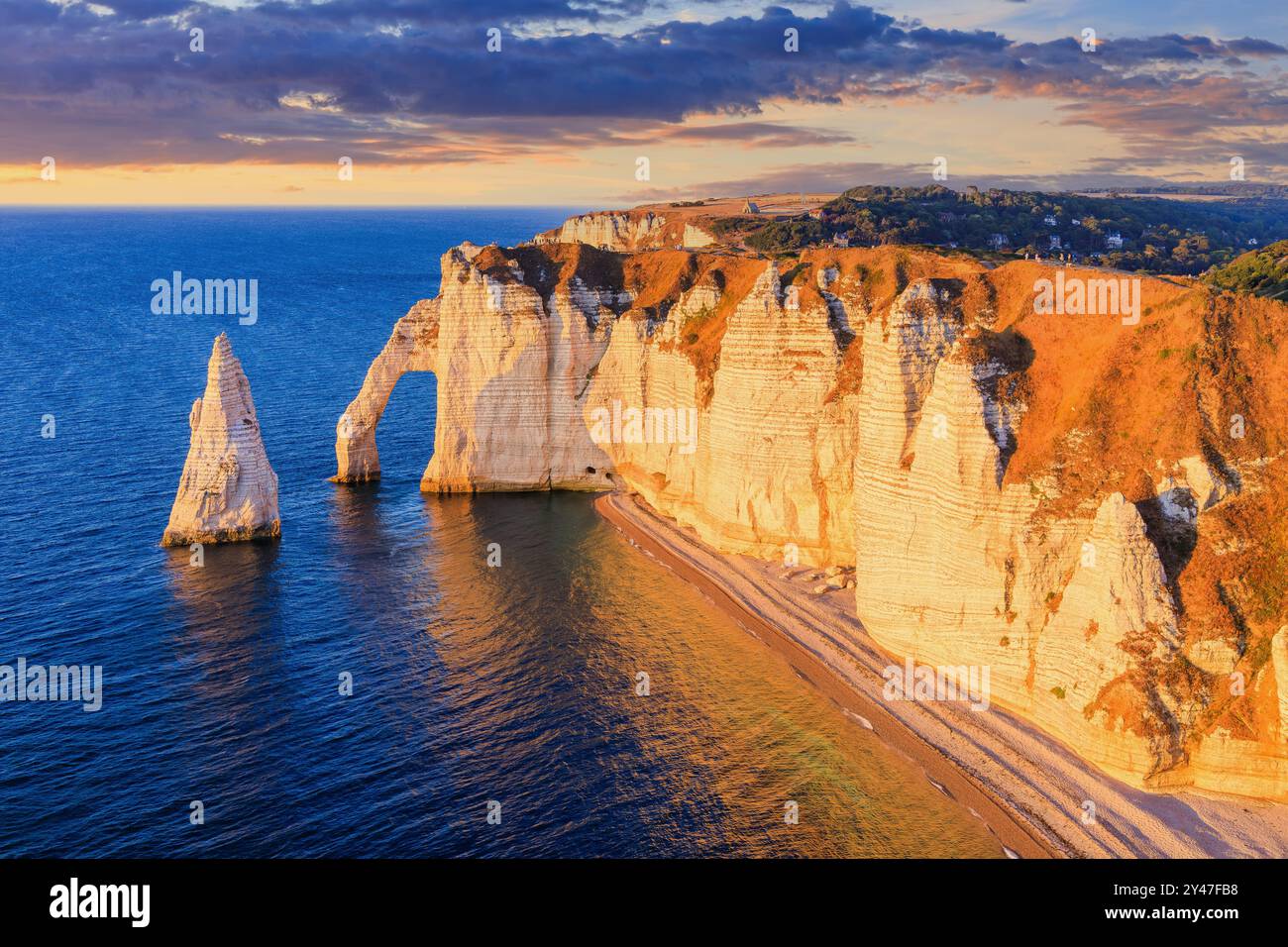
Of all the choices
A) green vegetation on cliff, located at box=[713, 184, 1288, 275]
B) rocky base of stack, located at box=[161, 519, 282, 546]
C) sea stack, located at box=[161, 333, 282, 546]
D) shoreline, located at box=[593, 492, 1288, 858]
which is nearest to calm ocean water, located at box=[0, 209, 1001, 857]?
rocky base of stack, located at box=[161, 519, 282, 546]

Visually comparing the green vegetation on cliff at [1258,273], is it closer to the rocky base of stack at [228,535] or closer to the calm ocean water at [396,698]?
the calm ocean water at [396,698]

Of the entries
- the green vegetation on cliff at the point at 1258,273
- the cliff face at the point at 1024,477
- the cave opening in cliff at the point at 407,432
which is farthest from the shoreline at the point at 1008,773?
the green vegetation on cliff at the point at 1258,273

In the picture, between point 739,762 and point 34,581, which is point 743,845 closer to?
point 739,762

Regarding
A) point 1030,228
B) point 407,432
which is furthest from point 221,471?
point 1030,228

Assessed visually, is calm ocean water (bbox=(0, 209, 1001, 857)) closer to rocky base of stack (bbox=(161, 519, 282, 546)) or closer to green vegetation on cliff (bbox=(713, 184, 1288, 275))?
rocky base of stack (bbox=(161, 519, 282, 546))

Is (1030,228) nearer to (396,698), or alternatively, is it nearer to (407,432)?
(407,432)

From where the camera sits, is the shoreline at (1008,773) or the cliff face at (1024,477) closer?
the shoreline at (1008,773)

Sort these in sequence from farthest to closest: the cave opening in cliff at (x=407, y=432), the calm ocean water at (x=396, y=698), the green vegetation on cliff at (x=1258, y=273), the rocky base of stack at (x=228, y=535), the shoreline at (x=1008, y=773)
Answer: the cave opening in cliff at (x=407, y=432) → the green vegetation on cliff at (x=1258, y=273) → the rocky base of stack at (x=228, y=535) → the calm ocean water at (x=396, y=698) → the shoreline at (x=1008, y=773)
